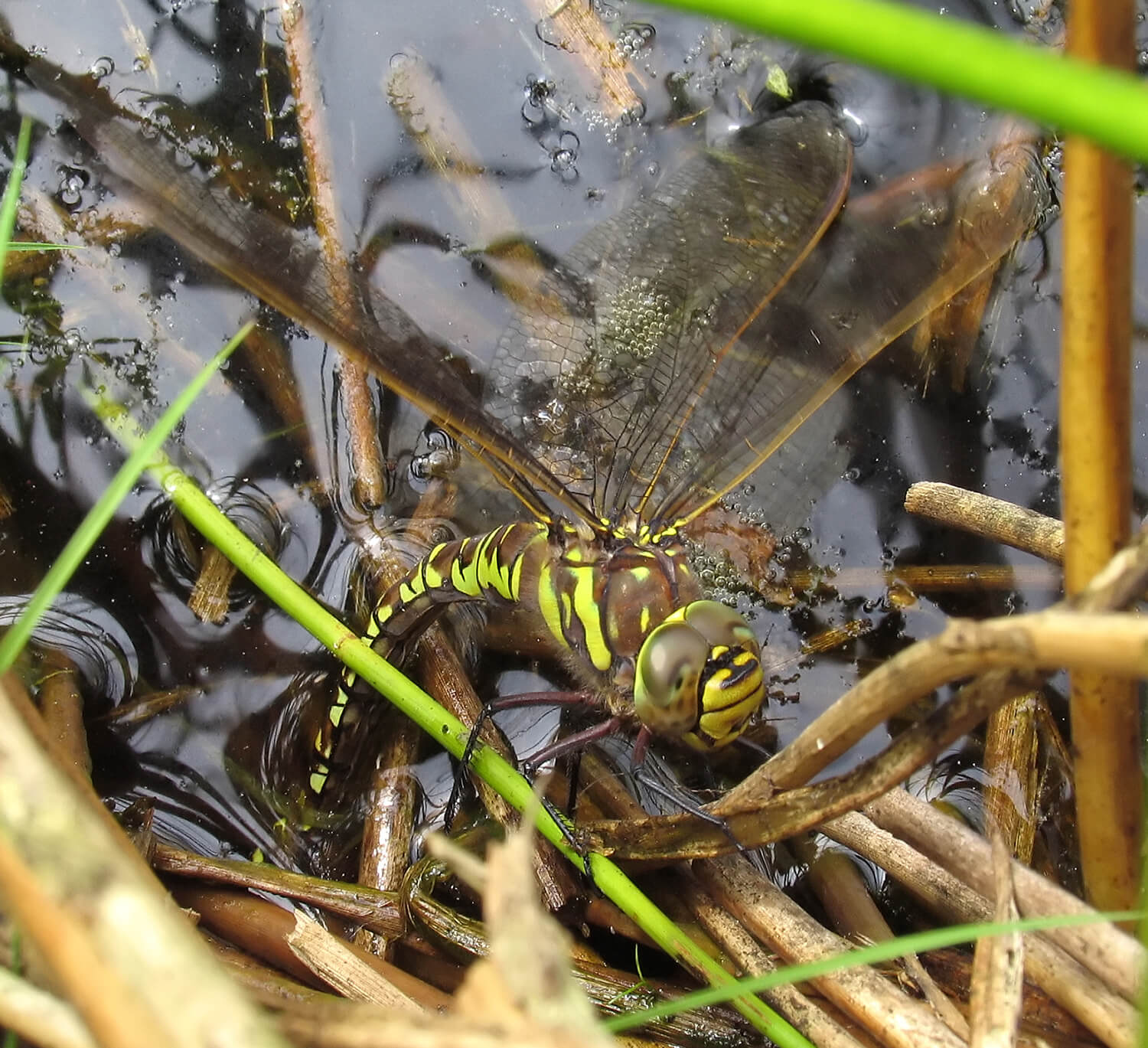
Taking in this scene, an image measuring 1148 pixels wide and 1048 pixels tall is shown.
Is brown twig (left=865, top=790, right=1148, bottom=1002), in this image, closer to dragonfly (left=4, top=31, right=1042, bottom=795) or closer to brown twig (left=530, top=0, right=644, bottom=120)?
dragonfly (left=4, top=31, right=1042, bottom=795)

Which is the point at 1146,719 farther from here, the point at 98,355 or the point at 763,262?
the point at 98,355

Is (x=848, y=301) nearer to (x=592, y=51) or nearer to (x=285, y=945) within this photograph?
(x=592, y=51)

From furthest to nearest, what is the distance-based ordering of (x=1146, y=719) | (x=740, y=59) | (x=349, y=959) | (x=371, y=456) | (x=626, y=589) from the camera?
(x=740, y=59) → (x=371, y=456) → (x=626, y=589) → (x=1146, y=719) → (x=349, y=959)

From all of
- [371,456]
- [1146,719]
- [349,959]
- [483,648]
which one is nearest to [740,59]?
[371,456]

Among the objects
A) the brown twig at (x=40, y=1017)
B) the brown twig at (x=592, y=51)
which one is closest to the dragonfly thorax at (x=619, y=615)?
the brown twig at (x=40, y=1017)

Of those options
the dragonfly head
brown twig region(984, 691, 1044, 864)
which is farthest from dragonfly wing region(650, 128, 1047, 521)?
brown twig region(984, 691, 1044, 864)

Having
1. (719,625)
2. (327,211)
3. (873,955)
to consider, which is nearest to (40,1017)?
(873,955)

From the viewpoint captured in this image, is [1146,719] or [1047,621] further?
[1146,719]
